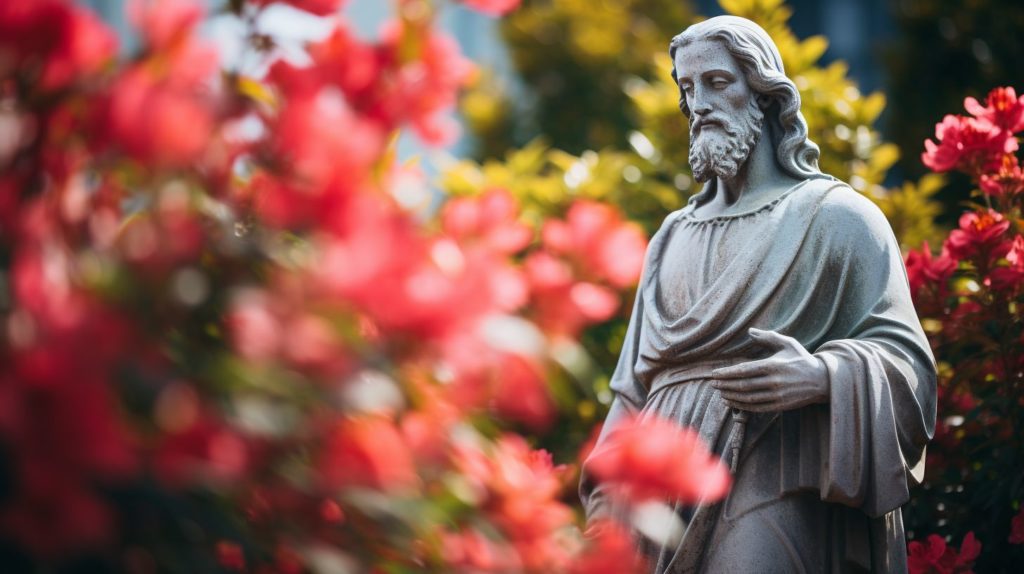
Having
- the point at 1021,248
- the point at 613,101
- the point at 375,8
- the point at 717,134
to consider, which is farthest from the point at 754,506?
the point at 375,8

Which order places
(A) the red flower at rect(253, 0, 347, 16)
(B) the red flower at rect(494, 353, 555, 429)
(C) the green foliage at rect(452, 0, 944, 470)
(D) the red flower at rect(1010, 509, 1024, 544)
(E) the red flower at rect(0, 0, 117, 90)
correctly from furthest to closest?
(C) the green foliage at rect(452, 0, 944, 470)
(D) the red flower at rect(1010, 509, 1024, 544)
(A) the red flower at rect(253, 0, 347, 16)
(B) the red flower at rect(494, 353, 555, 429)
(E) the red flower at rect(0, 0, 117, 90)

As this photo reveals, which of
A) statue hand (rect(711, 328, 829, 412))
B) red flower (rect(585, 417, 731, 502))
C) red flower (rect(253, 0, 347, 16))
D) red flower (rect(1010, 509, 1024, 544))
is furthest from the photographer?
red flower (rect(1010, 509, 1024, 544))

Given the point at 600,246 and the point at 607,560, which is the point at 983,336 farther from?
the point at 607,560

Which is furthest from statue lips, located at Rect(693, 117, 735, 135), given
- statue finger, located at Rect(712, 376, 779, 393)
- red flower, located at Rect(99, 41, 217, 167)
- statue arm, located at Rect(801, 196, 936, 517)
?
red flower, located at Rect(99, 41, 217, 167)

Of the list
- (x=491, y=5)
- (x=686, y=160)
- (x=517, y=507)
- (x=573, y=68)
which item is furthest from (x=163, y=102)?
(x=573, y=68)

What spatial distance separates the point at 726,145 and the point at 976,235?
1452 millimetres

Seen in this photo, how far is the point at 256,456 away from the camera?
5.62 feet

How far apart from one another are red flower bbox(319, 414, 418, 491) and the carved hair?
2199mm

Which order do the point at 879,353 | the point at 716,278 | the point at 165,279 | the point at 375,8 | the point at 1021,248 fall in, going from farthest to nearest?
the point at 375,8 → the point at 1021,248 → the point at 716,278 → the point at 879,353 → the point at 165,279

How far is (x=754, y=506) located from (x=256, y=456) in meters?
1.95

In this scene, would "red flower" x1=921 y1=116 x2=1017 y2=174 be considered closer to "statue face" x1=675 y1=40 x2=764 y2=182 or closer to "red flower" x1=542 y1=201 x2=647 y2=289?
"statue face" x1=675 y1=40 x2=764 y2=182

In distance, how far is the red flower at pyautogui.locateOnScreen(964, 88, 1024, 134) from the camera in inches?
180

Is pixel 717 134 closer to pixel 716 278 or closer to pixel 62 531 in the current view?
pixel 716 278

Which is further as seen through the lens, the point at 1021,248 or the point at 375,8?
the point at 375,8
